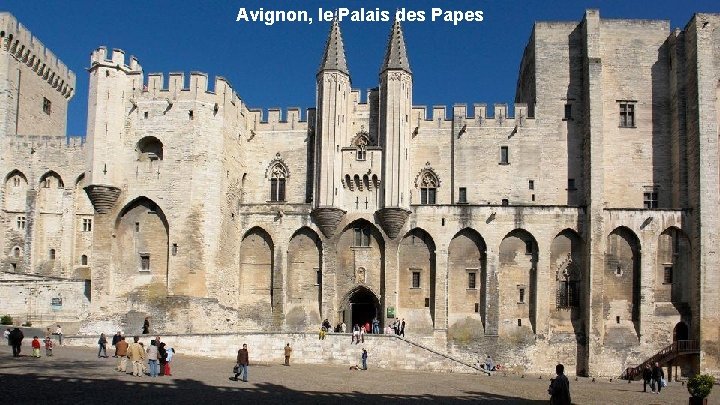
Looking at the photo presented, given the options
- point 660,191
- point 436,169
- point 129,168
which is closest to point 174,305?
point 129,168

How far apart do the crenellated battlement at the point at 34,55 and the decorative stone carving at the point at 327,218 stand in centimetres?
2454

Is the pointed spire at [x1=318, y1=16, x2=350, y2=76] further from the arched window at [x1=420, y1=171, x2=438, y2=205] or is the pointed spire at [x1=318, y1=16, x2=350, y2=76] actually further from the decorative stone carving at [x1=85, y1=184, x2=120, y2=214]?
the decorative stone carving at [x1=85, y1=184, x2=120, y2=214]

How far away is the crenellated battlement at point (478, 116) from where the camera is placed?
4688 centimetres

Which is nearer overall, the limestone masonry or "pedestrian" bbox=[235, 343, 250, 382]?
"pedestrian" bbox=[235, 343, 250, 382]

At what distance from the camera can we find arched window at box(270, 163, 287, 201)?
47.4 m

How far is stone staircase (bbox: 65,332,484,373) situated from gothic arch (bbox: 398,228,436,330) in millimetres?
5986

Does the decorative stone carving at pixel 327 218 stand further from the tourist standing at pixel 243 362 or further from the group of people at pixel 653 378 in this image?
the group of people at pixel 653 378

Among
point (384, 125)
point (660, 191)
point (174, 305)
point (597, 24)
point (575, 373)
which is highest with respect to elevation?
point (597, 24)

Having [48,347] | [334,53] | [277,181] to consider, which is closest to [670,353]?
[277,181]

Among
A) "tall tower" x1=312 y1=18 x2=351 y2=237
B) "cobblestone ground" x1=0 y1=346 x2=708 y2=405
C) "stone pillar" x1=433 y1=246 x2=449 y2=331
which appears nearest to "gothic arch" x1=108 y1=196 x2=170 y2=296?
"cobblestone ground" x1=0 y1=346 x2=708 y2=405

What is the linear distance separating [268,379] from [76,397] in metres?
8.83

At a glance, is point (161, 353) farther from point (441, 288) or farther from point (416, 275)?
point (416, 275)

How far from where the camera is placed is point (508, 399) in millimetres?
27281

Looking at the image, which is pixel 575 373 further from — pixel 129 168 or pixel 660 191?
pixel 129 168
